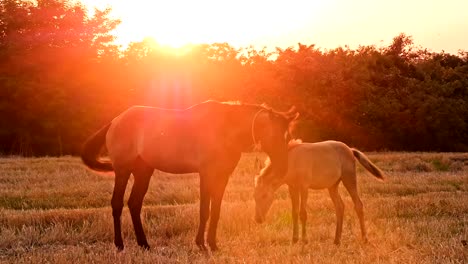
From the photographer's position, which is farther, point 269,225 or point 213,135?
point 269,225

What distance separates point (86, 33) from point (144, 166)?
87.5ft

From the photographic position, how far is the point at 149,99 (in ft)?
111

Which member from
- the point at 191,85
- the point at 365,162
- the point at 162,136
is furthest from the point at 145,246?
the point at 191,85

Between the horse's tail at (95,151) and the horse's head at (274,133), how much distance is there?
8.70 feet

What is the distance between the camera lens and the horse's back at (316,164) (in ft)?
30.9

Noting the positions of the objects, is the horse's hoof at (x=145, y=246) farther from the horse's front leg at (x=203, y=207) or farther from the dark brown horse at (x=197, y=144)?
the horse's front leg at (x=203, y=207)

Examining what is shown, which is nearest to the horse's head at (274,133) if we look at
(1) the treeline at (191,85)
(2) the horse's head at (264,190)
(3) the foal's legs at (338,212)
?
(3) the foal's legs at (338,212)

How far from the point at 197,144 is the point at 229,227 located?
2.24 m

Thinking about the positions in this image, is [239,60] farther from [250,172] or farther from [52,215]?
[52,215]

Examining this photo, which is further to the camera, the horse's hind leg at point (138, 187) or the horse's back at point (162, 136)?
the horse's hind leg at point (138, 187)

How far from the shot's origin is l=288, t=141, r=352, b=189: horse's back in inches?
371

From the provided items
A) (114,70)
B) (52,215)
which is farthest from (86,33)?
(52,215)

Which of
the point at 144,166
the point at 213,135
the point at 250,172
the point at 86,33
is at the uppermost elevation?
the point at 86,33

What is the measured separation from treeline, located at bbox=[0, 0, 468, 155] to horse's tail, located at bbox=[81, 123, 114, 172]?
21.4m
